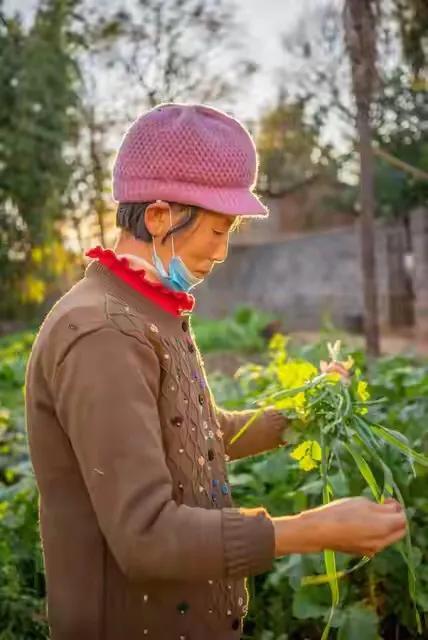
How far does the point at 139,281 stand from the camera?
145 cm

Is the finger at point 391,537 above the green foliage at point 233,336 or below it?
above

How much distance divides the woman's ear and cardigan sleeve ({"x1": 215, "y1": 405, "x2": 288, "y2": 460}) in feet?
1.65

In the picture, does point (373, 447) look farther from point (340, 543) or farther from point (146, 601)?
point (146, 601)

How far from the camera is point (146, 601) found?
4.65ft

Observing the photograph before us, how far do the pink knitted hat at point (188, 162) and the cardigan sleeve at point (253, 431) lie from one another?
20.5 inches

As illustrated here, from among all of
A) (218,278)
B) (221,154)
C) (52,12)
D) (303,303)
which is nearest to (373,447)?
(221,154)

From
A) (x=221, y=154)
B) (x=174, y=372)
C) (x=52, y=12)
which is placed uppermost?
(x=52, y=12)

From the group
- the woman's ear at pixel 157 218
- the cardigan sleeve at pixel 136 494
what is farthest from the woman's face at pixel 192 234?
the cardigan sleeve at pixel 136 494

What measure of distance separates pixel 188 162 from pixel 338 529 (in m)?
0.60

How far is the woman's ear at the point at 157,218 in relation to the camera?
141cm

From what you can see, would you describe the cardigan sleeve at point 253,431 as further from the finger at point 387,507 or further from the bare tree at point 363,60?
the bare tree at point 363,60

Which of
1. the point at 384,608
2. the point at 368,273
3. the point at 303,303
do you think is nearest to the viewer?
the point at 384,608

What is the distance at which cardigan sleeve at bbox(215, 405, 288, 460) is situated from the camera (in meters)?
1.79

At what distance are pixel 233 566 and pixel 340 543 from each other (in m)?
0.16
